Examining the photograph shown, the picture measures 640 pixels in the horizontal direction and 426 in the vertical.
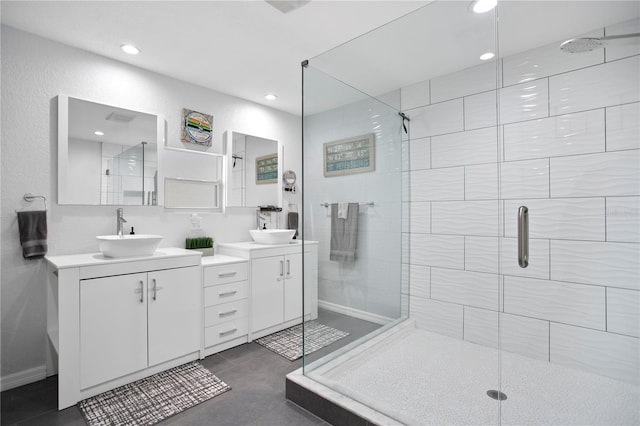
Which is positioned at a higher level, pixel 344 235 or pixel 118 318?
pixel 344 235

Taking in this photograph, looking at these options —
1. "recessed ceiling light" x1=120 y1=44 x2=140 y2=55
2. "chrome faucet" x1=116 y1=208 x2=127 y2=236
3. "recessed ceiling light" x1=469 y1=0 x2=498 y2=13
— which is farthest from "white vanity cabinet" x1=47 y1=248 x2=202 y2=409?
"recessed ceiling light" x1=469 y1=0 x2=498 y2=13

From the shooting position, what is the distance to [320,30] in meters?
2.23

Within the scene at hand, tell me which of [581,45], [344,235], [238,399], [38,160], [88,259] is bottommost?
[238,399]

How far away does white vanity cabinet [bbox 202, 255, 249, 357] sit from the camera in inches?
102

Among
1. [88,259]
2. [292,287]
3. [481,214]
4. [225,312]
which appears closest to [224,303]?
[225,312]

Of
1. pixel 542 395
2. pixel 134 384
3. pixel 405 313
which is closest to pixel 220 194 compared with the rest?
pixel 134 384

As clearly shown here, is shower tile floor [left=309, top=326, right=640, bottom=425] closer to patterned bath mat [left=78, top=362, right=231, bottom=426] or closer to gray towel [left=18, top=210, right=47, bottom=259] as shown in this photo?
patterned bath mat [left=78, top=362, right=231, bottom=426]

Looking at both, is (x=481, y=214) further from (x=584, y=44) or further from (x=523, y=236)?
(x=584, y=44)

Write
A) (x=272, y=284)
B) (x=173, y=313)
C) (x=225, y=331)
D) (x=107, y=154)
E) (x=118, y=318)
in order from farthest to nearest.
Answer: (x=272, y=284) → (x=225, y=331) → (x=107, y=154) → (x=173, y=313) → (x=118, y=318)

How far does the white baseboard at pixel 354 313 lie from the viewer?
85.3 inches

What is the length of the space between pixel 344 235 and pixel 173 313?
1423 millimetres

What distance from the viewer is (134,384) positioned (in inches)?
84.9

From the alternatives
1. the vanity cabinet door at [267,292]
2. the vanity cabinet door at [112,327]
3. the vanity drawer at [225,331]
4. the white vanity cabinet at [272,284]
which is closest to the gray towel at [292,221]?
the white vanity cabinet at [272,284]

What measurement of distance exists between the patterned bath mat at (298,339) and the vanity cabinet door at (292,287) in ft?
0.51
